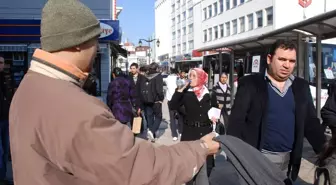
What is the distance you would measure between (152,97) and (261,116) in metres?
5.82

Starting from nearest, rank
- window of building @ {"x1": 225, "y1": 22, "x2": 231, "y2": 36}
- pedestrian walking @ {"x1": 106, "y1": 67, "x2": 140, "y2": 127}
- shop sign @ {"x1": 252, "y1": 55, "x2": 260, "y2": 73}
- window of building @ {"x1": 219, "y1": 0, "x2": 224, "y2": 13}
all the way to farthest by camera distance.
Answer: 1. pedestrian walking @ {"x1": 106, "y1": 67, "x2": 140, "y2": 127}
2. shop sign @ {"x1": 252, "y1": 55, "x2": 260, "y2": 73}
3. window of building @ {"x1": 225, "y1": 22, "x2": 231, "y2": 36}
4. window of building @ {"x1": 219, "y1": 0, "x2": 224, "y2": 13}

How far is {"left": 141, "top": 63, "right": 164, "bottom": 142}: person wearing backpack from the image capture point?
356 inches

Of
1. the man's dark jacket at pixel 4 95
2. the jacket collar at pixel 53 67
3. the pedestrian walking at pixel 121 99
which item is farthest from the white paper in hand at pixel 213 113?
the jacket collar at pixel 53 67

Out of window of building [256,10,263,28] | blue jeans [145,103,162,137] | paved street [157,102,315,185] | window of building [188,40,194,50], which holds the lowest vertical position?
paved street [157,102,315,185]

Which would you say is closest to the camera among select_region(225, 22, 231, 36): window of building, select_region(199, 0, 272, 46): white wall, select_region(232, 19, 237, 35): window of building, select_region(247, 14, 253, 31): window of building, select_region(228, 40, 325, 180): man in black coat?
select_region(228, 40, 325, 180): man in black coat

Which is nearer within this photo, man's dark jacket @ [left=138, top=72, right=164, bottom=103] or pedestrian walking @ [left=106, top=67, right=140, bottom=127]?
pedestrian walking @ [left=106, top=67, right=140, bottom=127]

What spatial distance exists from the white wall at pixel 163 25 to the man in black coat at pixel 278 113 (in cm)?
8363

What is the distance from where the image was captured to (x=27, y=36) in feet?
46.0

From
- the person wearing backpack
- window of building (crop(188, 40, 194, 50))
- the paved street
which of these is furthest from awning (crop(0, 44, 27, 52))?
window of building (crop(188, 40, 194, 50))

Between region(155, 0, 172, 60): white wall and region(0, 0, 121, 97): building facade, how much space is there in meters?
70.6

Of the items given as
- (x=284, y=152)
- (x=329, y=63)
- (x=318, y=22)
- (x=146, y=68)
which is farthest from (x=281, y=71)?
(x=329, y=63)

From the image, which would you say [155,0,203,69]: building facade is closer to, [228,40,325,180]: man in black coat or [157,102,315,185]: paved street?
[157,102,315,185]: paved street

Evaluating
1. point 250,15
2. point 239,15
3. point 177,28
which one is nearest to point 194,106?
point 250,15

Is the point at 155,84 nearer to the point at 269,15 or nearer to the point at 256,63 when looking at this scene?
the point at 256,63
